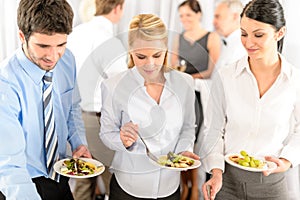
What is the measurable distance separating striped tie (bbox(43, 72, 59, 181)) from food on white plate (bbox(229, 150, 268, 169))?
0.49m

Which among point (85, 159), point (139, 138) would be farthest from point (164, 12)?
point (85, 159)

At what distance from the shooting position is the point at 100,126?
130cm

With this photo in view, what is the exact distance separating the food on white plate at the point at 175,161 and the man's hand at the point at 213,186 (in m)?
0.09

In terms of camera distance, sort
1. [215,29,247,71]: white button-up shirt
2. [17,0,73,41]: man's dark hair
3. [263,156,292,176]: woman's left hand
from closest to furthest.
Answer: [17,0,73,41]: man's dark hair
[263,156,292,176]: woman's left hand
[215,29,247,71]: white button-up shirt

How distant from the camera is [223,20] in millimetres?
1599

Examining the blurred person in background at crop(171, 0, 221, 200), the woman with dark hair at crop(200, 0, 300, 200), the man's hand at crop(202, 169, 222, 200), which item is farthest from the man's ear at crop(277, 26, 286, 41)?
the man's hand at crop(202, 169, 222, 200)

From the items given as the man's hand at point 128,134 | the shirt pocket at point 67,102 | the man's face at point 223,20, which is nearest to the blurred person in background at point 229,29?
the man's face at point 223,20

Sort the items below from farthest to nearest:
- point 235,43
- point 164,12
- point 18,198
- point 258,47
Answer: point 235,43, point 164,12, point 258,47, point 18,198

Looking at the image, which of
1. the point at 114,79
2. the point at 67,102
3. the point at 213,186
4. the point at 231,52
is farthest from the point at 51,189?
the point at 231,52

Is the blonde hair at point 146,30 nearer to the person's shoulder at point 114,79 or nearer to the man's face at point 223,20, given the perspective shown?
the person's shoulder at point 114,79

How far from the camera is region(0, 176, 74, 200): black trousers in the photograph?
1.23 meters

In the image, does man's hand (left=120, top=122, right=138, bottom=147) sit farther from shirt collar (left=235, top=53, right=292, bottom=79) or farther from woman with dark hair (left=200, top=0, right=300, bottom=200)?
shirt collar (left=235, top=53, right=292, bottom=79)

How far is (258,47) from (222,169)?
1.17 ft

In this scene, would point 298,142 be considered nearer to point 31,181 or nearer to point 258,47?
point 258,47
